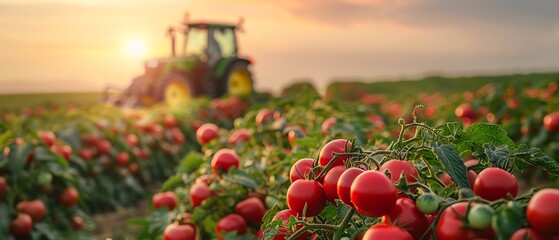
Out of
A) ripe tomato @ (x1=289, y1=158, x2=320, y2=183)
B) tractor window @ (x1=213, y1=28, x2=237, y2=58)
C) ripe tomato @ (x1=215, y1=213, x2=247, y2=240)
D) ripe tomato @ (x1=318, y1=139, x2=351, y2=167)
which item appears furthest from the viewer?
tractor window @ (x1=213, y1=28, x2=237, y2=58)

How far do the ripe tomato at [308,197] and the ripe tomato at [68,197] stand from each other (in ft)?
14.2

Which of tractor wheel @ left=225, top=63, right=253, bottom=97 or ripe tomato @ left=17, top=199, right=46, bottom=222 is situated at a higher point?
ripe tomato @ left=17, top=199, right=46, bottom=222

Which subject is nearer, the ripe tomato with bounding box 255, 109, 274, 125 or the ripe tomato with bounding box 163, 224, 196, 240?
the ripe tomato with bounding box 163, 224, 196, 240

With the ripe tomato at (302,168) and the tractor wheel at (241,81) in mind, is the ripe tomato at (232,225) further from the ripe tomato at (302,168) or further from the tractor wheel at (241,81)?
the tractor wheel at (241,81)

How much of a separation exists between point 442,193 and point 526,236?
1.30ft

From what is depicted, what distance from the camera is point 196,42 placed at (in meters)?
19.4

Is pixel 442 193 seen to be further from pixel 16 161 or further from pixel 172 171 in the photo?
pixel 172 171

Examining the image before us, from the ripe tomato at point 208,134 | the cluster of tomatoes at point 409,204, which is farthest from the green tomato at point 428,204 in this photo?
the ripe tomato at point 208,134

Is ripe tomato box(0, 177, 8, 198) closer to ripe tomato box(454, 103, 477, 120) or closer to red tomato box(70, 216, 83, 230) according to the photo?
red tomato box(70, 216, 83, 230)

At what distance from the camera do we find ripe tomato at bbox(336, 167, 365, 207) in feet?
5.38

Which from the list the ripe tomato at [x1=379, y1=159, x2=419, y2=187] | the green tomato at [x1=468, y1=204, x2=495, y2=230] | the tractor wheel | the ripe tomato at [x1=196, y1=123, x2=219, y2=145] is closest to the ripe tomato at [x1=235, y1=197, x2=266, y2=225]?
the ripe tomato at [x1=379, y1=159, x2=419, y2=187]

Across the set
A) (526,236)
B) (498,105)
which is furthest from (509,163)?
(498,105)

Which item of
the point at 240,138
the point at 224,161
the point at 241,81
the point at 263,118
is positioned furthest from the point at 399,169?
the point at 241,81

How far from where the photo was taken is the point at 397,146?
191 cm
